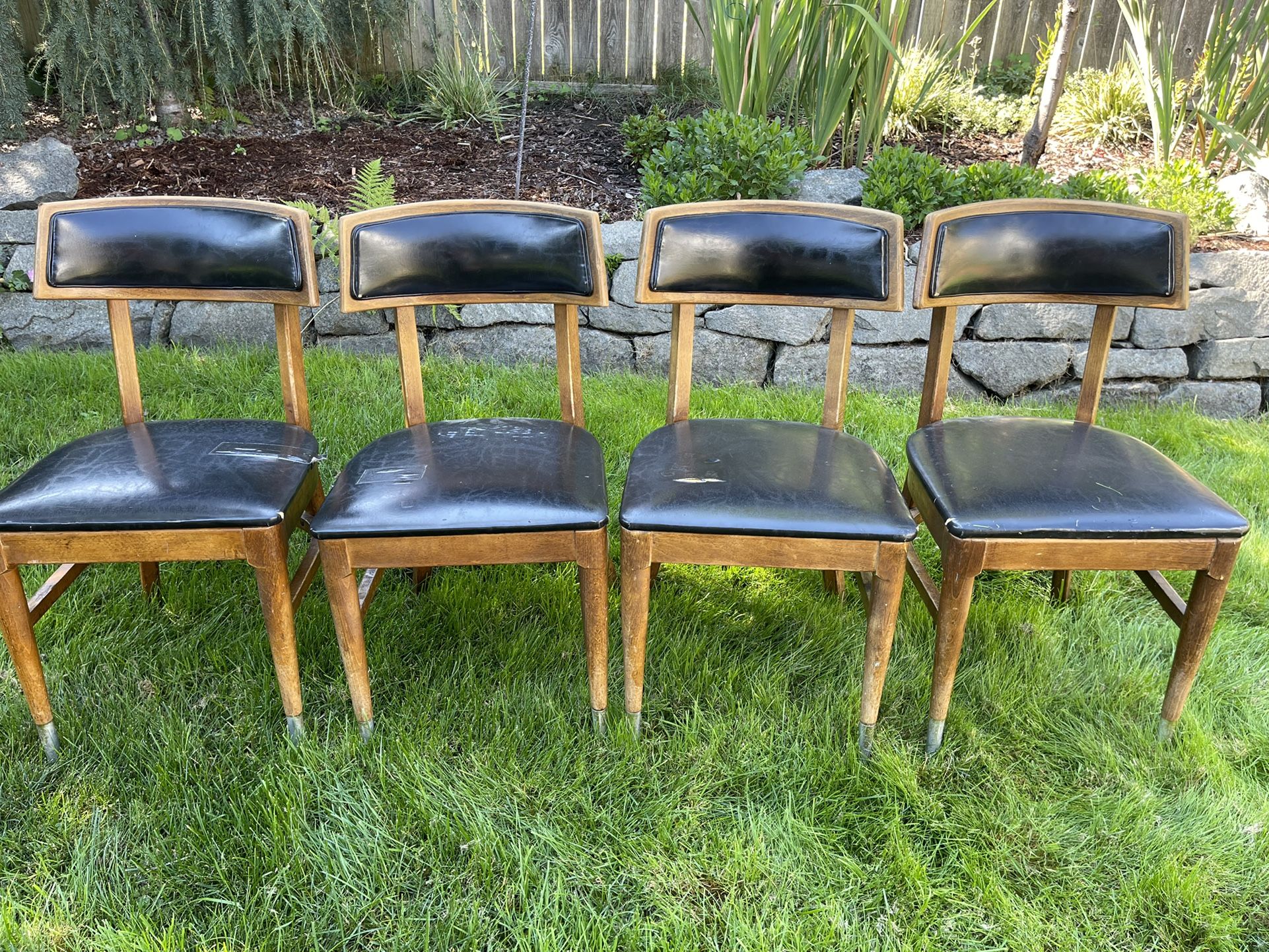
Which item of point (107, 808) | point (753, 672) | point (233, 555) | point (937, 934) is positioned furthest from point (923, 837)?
point (107, 808)

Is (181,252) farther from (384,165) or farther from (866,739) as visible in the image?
(384,165)

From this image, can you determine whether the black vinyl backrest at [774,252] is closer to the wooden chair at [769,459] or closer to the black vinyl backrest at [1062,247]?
the wooden chair at [769,459]

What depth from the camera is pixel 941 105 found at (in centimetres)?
431

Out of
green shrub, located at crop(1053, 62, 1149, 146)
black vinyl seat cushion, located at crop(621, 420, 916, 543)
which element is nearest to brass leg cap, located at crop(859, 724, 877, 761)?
black vinyl seat cushion, located at crop(621, 420, 916, 543)

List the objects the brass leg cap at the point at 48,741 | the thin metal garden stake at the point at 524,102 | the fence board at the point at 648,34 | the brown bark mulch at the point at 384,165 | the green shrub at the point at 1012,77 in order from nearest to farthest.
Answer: the brass leg cap at the point at 48,741
the thin metal garden stake at the point at 524,102
the brown bark mulch at the point at 384,165
the fence board at the point at 648,34
the green shrub at the point at 1012,77

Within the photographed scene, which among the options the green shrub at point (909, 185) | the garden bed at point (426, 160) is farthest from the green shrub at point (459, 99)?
the green shrub at point (909, 185)

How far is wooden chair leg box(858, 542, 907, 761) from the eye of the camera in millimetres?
1574

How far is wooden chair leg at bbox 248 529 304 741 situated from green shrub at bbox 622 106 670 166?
2808mm

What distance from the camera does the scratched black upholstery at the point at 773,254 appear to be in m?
1.93

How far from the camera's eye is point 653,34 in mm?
4754

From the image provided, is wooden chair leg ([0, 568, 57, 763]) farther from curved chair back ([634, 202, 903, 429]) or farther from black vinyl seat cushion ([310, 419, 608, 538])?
curved chair back ([634, 202, 903, 429])

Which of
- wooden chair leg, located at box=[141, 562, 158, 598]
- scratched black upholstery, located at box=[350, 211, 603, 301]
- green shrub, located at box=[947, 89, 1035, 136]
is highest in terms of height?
green shrub, located at box=[947, 89, 1035, 136]

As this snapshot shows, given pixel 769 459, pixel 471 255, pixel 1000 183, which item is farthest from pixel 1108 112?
pixel 471 255

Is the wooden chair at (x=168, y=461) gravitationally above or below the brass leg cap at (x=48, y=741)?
above
